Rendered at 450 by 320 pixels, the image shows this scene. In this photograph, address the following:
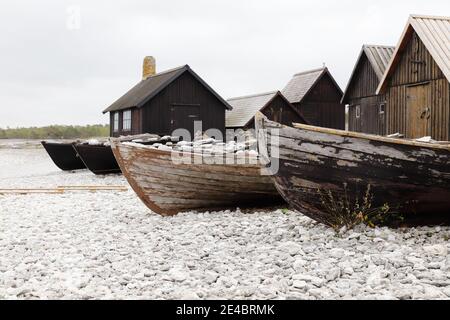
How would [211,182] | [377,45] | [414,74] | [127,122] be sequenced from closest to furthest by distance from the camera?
[211,182] < [414,74] < [377,45] < [127,122]

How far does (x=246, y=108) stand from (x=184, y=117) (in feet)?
27.3

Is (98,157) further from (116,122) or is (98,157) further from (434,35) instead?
(434,35)

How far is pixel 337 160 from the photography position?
714cm

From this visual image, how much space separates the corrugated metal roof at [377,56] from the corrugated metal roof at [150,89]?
7246 millimetres

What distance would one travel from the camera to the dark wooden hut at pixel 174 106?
25.4 meters

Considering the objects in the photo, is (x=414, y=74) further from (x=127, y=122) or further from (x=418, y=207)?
(x=127, y=122)

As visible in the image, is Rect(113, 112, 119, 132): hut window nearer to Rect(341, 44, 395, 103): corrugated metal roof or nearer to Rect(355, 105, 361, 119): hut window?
Rect(341, 44, 395, 103): corrugated metal roof

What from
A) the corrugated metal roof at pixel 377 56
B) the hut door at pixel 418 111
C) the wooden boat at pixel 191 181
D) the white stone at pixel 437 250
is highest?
the corrugated metal roof at pixel 377 56

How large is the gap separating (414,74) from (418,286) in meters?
14.4

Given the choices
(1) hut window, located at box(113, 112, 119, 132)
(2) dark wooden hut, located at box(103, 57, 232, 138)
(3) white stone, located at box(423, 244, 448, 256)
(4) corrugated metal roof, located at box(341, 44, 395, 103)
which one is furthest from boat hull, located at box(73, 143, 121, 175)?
(3) white stone, located at box(423, 244, 448, 256)

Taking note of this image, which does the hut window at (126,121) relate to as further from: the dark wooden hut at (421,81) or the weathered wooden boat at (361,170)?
the weathered wooden boat at (361,170)

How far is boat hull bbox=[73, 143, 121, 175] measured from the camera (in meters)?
20.4

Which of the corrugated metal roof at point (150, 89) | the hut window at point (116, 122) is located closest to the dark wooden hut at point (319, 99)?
the corrugated metal roof at point (150, 89)
